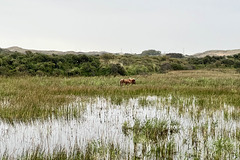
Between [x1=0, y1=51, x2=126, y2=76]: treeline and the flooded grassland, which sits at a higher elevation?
[x1=0, y1=51, x2=126, y2=76]: treeline

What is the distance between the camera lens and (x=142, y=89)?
15.8m

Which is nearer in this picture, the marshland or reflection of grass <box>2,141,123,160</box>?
reflection of grass <box>2,141,123,160</box>

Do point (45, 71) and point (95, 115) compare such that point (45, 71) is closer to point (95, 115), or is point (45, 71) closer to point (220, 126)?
point (95, 115)

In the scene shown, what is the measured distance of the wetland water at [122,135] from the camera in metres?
5.54

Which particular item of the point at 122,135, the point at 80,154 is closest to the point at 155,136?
the point at 122,135

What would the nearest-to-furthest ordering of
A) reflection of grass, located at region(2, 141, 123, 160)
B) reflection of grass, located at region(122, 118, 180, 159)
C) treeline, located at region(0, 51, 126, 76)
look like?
reflection of grass, located at region(2, 141, 123, 160) < reflection of grass, located at region(122, 118, 180, 159) < treeline, located at region(0, 51, 126, 76)

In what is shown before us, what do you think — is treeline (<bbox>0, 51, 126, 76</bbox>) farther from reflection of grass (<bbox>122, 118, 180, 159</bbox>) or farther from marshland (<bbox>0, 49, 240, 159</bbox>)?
reflection of grass (<bbox>122, 118, 180, 159</bbox>)

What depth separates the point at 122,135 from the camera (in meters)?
6.79

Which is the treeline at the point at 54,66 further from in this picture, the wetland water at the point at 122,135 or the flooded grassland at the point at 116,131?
the wetland water at the point at 122,135

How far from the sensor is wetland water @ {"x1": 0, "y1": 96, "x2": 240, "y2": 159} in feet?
18.2

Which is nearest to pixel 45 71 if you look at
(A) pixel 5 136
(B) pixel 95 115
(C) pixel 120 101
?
(C) pixel 120 101

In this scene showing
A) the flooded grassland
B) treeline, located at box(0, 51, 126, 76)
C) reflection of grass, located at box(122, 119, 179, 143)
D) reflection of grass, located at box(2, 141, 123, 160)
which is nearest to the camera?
reflection of grass, located at box(2, 141, 123, 160)

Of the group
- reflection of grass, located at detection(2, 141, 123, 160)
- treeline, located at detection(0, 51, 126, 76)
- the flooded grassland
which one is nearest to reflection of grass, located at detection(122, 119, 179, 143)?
the flooded grassland

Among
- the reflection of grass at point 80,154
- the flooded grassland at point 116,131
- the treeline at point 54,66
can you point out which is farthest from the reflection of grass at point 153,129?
the treeline at point 54,66
